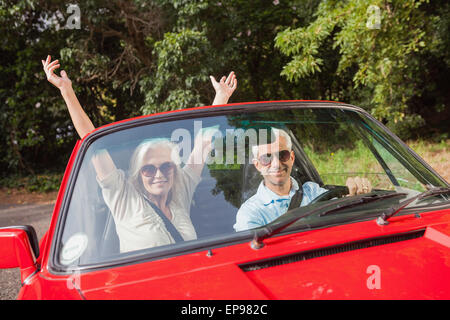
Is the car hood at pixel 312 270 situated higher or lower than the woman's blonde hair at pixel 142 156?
lower

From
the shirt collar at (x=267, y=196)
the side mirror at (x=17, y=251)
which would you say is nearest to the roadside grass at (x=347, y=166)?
the shirt collar at (x=267, y=196)

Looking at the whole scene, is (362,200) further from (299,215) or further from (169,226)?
(169,226)

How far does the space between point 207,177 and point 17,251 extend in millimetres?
865

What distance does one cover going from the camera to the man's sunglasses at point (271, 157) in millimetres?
2139

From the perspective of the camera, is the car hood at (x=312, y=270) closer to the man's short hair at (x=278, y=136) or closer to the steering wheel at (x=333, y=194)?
the steering wheel at (x=333, y=194)

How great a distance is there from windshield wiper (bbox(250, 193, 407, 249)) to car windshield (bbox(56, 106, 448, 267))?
3 cm

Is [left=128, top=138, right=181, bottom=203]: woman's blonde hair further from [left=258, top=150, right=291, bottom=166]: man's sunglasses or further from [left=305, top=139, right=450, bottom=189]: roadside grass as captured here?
[left=305, top=139, right=450, bottom=189]: roadside grass

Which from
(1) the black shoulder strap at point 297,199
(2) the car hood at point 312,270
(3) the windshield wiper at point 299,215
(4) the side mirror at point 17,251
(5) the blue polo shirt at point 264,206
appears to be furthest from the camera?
(1) the black shoulder strap at point 297,199

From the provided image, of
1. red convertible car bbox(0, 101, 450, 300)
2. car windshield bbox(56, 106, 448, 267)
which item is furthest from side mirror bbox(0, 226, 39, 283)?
car windshield bbox(56, 106, 448, 267)

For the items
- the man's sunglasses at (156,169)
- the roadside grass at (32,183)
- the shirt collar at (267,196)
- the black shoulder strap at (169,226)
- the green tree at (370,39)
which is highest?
the green tree at (370,39)

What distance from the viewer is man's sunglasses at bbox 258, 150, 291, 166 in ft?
Result: 7.02

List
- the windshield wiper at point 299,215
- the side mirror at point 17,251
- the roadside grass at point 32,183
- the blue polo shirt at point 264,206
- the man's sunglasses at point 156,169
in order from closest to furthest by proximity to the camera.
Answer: the windshield wiper at point 299,215, the side mirror at point 17,251, the blue polo shirt at point 264,206, the man's sunglasses at point 156,169, the roadside grass at point 32,183

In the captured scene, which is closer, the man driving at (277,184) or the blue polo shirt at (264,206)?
the blue polo shirt at (264,206)

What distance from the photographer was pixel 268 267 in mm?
1484
